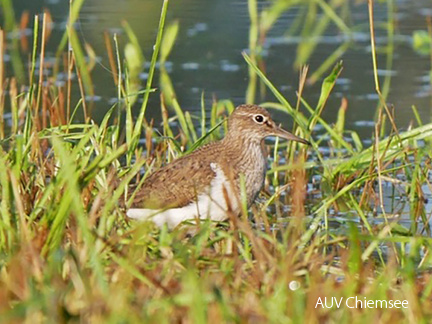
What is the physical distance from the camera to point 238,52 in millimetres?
10438

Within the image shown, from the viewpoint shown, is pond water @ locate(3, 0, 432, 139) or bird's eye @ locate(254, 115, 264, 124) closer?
bird's eye @ locate(254, 115, 264, 124)

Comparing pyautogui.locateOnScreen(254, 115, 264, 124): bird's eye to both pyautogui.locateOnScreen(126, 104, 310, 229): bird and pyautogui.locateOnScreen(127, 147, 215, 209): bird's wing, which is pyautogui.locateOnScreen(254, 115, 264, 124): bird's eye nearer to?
pyautogui.locateOnScreen(126, 104, 310, 229): bird

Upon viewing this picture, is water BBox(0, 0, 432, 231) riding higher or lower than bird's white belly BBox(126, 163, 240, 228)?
lower

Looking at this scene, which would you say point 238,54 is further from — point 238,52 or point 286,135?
point 286,135

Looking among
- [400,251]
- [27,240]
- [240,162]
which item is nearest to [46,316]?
[27,240]

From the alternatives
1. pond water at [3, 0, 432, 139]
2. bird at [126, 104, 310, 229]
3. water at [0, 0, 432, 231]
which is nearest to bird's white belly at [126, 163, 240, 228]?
bird at [126, 104, 310, 229]

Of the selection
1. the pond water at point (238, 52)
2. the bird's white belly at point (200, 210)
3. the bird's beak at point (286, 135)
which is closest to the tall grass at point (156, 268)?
the bird's white belly at point (200, 210)

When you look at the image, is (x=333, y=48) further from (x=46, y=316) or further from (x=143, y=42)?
(x=46, y=316)

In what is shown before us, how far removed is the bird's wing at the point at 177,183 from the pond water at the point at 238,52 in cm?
224

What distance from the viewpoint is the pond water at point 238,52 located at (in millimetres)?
8906

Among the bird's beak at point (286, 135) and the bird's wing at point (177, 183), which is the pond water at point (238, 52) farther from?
the bird's wing at point (177, 183)

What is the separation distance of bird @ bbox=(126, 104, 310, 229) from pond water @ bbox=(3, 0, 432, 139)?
1.76 meters

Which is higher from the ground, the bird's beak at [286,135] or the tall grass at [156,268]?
the tall grass at [156,268]

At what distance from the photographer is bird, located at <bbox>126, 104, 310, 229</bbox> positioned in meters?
5.67
